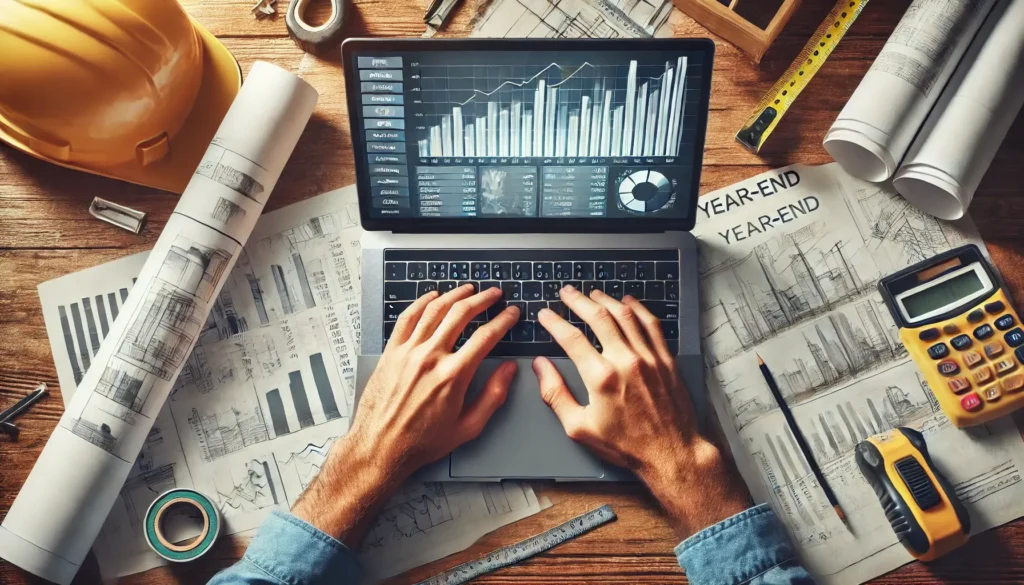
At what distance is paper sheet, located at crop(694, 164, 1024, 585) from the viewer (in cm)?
85

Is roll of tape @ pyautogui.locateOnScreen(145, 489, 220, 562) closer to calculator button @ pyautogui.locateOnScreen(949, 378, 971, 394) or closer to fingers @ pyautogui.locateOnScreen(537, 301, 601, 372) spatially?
fingers @ pyautogui.locateOnScreen(537, 301, 601, 372)

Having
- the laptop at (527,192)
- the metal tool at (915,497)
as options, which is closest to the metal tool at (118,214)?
the laptop at (527,192)

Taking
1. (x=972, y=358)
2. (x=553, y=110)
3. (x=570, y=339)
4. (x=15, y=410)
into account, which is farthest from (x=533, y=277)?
(x=15, y=410)

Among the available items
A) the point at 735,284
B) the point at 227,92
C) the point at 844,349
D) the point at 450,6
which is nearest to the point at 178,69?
the point at 227,92

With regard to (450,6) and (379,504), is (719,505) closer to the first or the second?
(379,504)

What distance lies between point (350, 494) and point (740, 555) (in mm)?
423

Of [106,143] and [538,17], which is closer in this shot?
[106,143]

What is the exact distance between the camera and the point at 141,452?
0.89 m

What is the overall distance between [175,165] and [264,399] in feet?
0.98

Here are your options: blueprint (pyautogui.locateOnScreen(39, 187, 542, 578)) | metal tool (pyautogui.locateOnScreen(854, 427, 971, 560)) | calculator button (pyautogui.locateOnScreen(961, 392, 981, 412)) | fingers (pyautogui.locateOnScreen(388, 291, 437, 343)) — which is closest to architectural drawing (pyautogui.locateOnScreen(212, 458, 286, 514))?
blueprint (pyautogui.locateOnScreen(39, 187, 542, 578))

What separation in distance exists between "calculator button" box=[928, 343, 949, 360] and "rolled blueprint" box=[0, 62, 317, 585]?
774 mm

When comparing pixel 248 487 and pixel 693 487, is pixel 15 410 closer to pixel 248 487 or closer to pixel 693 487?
pixel 248 487

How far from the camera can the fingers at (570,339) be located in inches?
33.2

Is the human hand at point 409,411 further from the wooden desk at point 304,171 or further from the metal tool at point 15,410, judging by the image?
the metal tool at point 15,410
